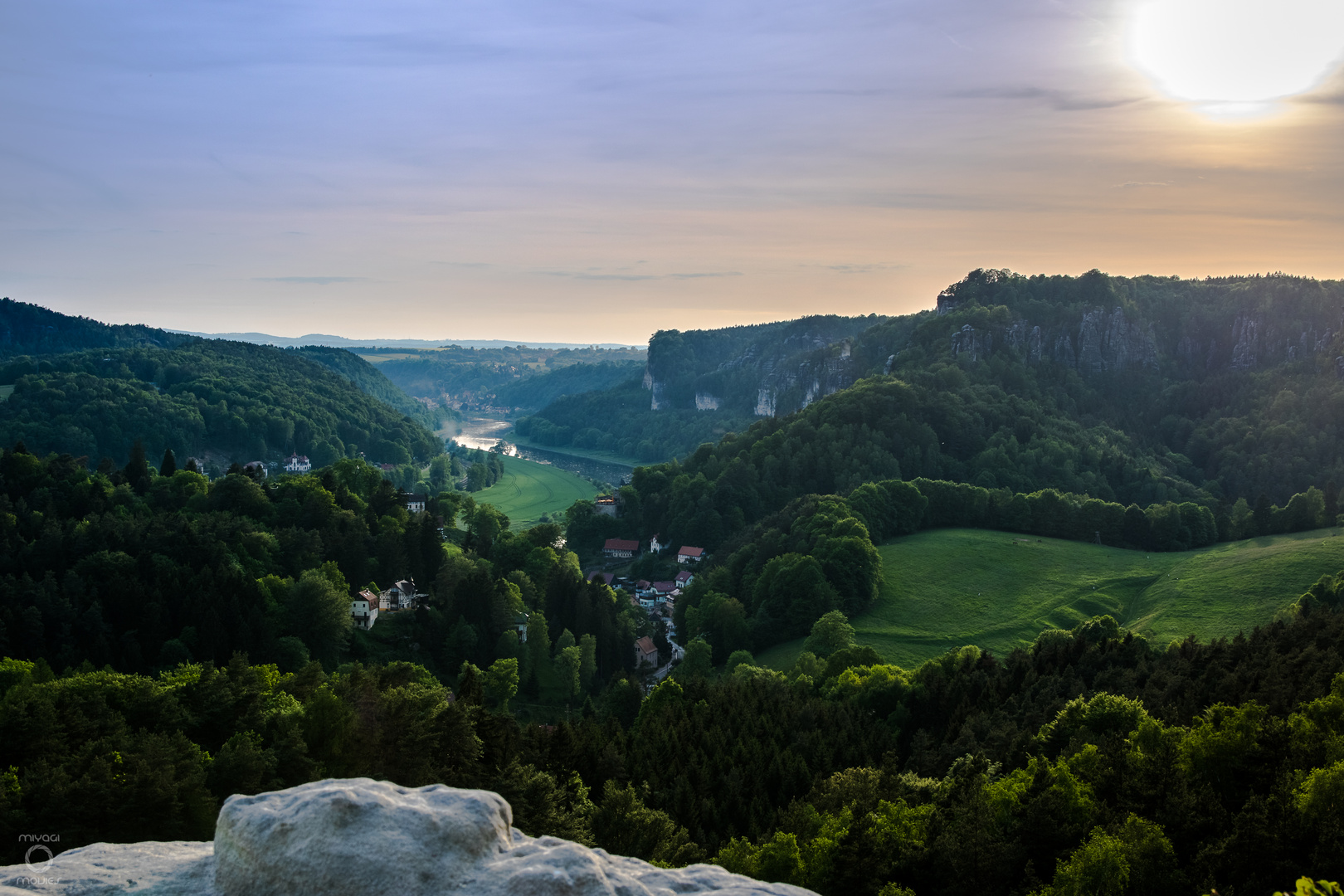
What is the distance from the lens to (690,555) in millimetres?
101625

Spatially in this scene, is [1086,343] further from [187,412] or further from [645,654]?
[187,412]

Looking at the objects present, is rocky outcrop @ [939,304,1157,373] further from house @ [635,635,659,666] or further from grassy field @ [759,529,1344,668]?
house @ [635,635,659,666]

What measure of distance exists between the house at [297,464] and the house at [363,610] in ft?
345

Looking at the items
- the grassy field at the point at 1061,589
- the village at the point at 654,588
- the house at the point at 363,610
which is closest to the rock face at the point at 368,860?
the house at the point at 363,610

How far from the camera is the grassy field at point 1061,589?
5906cm

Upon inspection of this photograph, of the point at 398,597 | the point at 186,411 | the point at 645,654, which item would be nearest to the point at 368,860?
the point at 398,597

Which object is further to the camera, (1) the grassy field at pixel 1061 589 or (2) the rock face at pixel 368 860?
(1) the grassy field at pixel 1061 589


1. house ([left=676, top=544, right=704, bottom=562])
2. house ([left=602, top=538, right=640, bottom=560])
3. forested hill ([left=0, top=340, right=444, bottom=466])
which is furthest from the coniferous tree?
forested hill ([left=0, top=340, right=444, bottom=466])

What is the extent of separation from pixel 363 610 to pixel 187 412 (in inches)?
4515

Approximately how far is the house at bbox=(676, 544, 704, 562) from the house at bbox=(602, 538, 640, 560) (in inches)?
297

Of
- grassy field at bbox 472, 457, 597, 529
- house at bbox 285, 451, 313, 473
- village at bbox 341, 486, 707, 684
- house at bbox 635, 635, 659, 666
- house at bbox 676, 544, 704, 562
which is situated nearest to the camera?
village at bbox 341, 486, 707, 684

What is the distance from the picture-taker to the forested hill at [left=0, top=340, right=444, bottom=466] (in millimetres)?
136375

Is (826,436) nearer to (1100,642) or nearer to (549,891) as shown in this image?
(1100,642)

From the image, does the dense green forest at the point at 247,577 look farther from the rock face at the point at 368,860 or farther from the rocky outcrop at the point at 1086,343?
the rocky outcrop at the point at 1086,343
